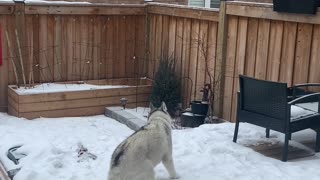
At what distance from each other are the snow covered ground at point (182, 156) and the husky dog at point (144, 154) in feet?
1.19

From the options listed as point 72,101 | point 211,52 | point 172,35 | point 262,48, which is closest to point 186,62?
point 172,35

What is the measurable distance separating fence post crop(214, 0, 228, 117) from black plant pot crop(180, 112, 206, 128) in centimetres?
36

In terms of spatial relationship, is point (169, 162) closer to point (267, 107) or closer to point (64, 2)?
point (267, 107)

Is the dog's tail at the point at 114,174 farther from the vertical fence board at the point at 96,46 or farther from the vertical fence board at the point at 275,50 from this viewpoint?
the vertical fence board at the point at 96,46

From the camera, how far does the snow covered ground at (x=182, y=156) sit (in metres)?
4.93

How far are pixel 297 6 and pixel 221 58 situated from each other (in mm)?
1743

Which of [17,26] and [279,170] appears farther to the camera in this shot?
[17,26]

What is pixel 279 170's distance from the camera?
492cm

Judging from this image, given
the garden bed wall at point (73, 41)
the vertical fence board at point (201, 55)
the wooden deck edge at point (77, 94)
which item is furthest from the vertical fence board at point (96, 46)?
the vertical fence board at point (201, 55)

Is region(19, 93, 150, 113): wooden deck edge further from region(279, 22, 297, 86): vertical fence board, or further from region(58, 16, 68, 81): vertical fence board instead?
region(279, 22, 297, 86): vertical fence board

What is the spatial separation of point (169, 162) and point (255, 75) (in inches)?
102

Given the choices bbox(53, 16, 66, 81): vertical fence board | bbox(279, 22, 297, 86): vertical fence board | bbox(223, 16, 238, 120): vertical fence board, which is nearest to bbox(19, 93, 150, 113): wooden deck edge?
bbox(53, 16, 66, 81): vertical fence board

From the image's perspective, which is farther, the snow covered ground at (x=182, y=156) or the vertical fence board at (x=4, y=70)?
the vertical fence board at (x=4, y=70)

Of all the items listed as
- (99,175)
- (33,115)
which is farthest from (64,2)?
(99,175)
